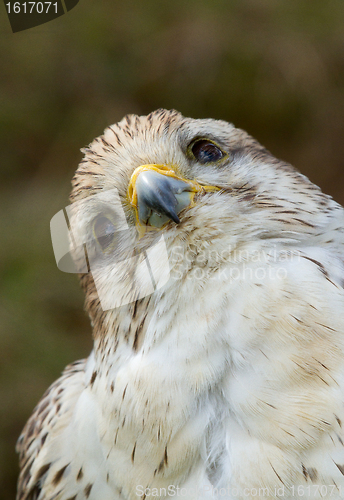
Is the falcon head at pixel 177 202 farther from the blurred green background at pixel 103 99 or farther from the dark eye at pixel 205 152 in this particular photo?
the blurred green background at pixel 103 99

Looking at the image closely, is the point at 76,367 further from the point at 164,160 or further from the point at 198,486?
the point at 164,160

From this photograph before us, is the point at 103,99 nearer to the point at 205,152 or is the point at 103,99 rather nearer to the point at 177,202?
the point at 205,152

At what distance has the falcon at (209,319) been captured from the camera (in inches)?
43.4

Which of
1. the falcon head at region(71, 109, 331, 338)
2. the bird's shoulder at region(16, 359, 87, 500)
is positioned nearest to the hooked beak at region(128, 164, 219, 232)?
the falcon head at region(71, 109, 331, 338)

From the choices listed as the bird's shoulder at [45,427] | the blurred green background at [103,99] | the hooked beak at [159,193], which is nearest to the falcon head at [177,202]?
the hooked beak at [159,193]

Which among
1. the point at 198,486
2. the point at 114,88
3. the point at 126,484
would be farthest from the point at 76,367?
the point at 114,88

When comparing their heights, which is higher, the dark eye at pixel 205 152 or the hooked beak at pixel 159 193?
the dark eye at pixel 205 152

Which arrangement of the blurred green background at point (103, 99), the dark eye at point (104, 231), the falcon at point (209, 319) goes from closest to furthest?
the falcon at point (209, 319) < the dark eye at point (104, 231) < the blurred green background at point (103, 99)

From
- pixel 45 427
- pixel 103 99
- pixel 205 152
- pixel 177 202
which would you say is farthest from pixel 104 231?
pixel 103 99

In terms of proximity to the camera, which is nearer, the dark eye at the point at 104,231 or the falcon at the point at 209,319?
the falcon at the point at 209,319

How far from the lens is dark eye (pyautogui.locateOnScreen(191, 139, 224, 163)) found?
4.36 ft

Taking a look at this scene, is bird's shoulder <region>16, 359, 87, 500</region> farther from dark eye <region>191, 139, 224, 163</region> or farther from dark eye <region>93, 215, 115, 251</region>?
dark eye <region>191, 139, 224, 163</region>

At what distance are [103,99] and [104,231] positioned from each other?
1.76m

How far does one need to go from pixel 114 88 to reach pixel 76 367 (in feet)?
5.39
